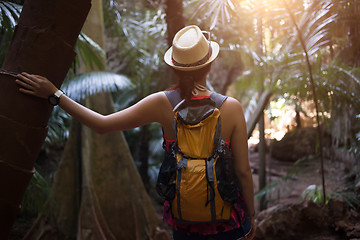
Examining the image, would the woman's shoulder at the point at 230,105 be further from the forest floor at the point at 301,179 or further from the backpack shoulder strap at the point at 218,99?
the forest floor at the point at 301,179

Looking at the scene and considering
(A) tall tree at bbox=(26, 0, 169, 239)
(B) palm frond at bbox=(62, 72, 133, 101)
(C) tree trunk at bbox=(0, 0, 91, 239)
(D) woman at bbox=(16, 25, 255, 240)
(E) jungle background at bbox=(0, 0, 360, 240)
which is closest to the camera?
(C) tree trunk at bbox=(0, 0, 91, 239)

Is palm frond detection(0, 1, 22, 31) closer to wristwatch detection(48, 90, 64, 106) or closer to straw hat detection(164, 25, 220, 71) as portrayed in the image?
wristwatch detection(48, 90, 64, 106)

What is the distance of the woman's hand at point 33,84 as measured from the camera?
53.7 inches

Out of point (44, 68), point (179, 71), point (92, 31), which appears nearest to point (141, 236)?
point (92, 31)

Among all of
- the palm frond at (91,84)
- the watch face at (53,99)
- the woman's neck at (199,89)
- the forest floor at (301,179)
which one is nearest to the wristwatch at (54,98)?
the watch face at (53,99)

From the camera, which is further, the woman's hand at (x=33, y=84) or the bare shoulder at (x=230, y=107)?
the bare shoulder at (x=230, y=107)

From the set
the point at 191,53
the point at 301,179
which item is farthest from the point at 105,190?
the point at 301,179

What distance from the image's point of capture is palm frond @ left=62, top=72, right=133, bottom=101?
13.4 feet

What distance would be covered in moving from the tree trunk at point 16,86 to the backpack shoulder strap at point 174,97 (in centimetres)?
63

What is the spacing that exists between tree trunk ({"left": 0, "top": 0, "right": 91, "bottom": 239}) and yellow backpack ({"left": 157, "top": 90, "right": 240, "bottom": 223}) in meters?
0.66

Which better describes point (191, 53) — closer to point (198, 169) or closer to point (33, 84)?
point (198, 169)

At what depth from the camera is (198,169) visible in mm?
1723

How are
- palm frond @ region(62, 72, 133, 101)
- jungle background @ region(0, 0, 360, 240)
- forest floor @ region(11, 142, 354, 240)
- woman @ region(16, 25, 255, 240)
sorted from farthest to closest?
forest floor @ region(11, 142, 354, 240), palm frond @ region(62, 72, 133, 101), jungle background @ region(0, 0, 360, 240), woman @ region(16, 25, 255, 240)

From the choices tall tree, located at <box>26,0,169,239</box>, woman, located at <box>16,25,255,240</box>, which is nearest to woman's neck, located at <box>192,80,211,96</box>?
woman, located at <box>16,25,255,240</box>
